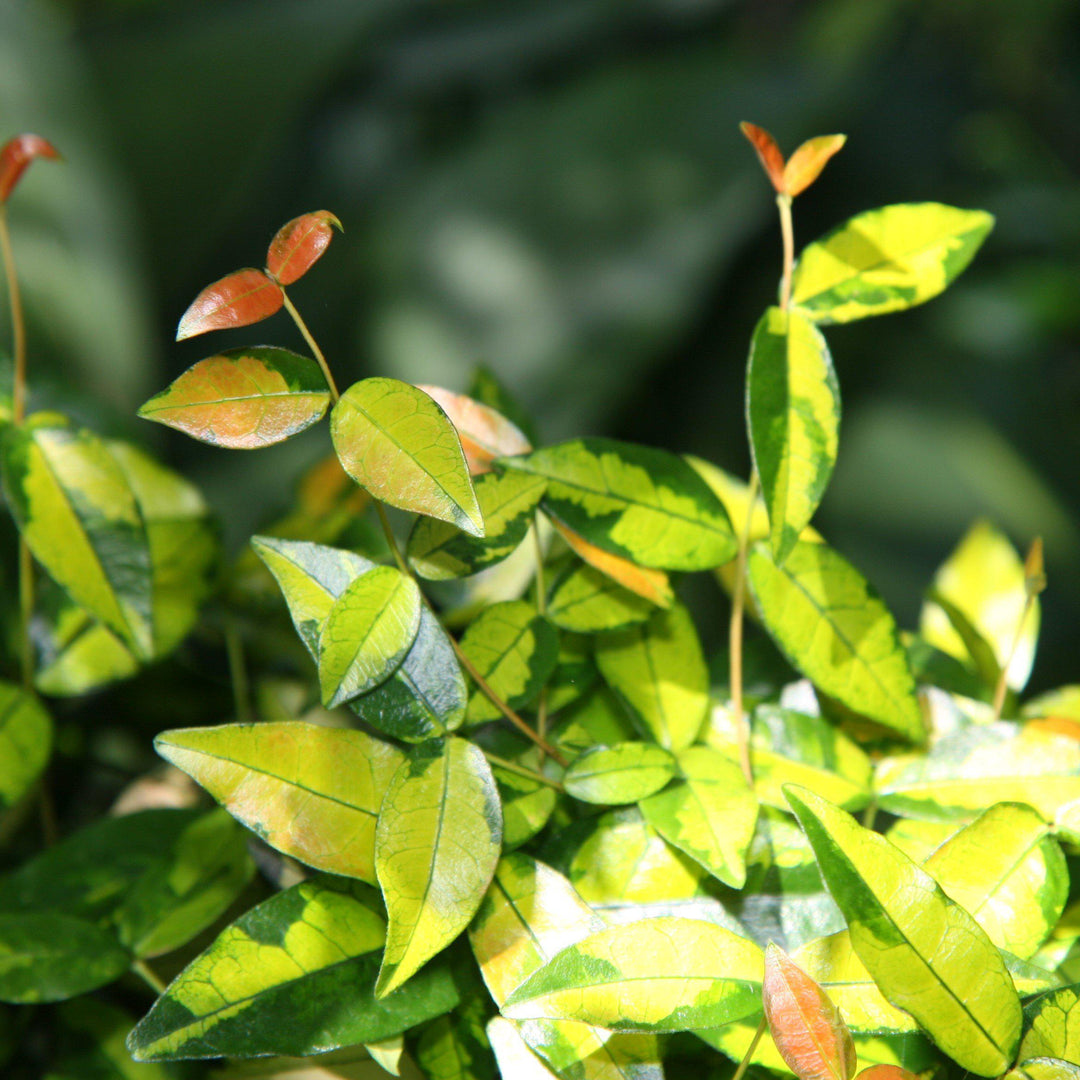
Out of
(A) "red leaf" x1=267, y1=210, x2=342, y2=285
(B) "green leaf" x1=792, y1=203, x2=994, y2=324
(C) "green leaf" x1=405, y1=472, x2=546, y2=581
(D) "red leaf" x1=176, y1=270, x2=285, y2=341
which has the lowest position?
(C) "green leaf" x1=405, y1=472, x2=546, y2=581

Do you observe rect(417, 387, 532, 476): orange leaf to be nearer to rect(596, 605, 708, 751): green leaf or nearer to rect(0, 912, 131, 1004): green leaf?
rect(596, 605, 708, 751): green leaf

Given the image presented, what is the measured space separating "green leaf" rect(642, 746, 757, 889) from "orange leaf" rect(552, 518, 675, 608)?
47 millimetres

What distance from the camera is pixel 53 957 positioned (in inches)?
11.3

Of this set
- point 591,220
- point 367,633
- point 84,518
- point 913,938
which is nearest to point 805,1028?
point 913,938

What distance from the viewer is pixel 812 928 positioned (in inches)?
10.0

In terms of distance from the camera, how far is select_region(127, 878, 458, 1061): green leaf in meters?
0.23

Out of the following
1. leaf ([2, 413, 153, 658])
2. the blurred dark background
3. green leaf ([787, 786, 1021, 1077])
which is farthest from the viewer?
the blurred dark background

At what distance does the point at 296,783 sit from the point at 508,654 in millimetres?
67

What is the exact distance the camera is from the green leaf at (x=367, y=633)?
0.23m

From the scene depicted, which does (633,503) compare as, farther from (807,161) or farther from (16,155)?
(16,155)

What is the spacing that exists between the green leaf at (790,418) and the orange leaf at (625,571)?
0.05 m

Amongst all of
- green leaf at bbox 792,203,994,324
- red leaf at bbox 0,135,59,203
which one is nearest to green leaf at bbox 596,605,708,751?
green leaf at bbox 792,203,994,324

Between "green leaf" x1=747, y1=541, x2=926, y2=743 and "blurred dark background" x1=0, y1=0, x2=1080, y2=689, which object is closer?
"green leaf" x1=747, y1=541, x2=926, y2=743

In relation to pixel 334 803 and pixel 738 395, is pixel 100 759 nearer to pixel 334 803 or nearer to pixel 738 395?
pixel 334 803
